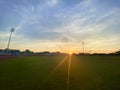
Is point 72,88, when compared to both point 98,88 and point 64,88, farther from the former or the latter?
point 98,88

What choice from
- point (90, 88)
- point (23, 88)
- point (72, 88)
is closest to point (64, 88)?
point (72, 88)

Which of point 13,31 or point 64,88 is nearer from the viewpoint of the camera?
point 64,88

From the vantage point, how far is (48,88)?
35.0 ft

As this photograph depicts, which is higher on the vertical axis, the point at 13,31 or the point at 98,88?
the point at 13,31

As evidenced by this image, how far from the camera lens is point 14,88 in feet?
35.1

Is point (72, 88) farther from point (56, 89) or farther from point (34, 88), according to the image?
point (34, 88)

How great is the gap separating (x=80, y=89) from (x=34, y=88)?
278cm

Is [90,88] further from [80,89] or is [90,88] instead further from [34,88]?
[34,88]

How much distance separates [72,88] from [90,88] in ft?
3.61

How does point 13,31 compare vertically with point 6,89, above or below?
above

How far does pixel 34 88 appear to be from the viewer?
10656mm

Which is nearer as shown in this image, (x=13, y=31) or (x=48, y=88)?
(x=48, y=88)

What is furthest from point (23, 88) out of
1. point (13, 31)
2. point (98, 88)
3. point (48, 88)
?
point (13, 31)

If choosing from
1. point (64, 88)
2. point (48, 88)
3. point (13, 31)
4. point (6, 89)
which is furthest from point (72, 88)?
point (13, 31)
